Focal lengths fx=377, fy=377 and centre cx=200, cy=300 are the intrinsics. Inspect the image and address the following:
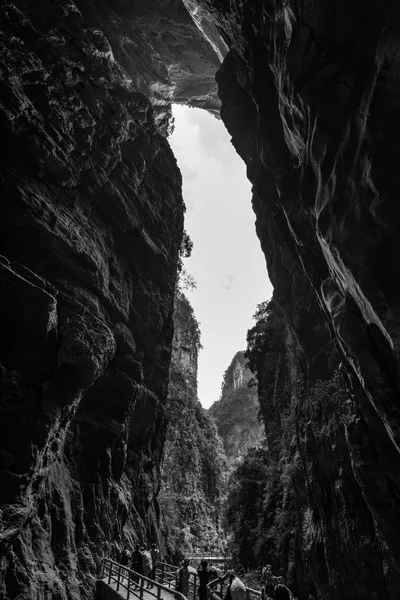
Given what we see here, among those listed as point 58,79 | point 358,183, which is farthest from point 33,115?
point 358,183

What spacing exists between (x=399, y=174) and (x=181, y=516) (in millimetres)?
40332

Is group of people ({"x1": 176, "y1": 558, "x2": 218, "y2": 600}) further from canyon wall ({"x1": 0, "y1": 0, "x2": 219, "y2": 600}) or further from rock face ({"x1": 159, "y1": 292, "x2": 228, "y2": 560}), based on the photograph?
rock face ({"x1": 159, "y1": 292, "x2": 228, "y2": 560})

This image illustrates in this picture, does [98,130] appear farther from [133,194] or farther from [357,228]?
[357,228]

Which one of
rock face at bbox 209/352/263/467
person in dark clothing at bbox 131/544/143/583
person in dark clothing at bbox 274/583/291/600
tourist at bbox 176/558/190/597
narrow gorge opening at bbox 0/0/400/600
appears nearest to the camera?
person in dark clothing at bbox 274/583/291/600

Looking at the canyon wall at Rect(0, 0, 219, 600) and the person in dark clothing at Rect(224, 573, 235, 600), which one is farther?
the canyon wall at Rect(0, 0, 219, 600)

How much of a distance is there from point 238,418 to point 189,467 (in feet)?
123

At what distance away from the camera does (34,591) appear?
10023 mm

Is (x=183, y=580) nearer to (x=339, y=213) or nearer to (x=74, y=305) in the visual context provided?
(x=74, y=305)

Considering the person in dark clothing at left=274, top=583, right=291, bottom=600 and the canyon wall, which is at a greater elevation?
the canyon wall

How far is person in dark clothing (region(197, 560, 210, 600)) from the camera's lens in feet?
25.1

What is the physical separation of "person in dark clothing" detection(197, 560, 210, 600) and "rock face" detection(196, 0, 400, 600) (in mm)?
4676

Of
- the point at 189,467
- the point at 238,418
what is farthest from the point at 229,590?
the point at 238,418

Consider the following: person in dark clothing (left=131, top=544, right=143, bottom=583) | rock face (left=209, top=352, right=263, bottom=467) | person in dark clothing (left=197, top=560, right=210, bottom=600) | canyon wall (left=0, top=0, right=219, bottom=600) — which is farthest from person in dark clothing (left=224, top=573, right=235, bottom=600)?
rock face (left=209, top=352, right=263, bottom=467)

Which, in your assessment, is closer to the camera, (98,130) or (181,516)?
(98,130)
